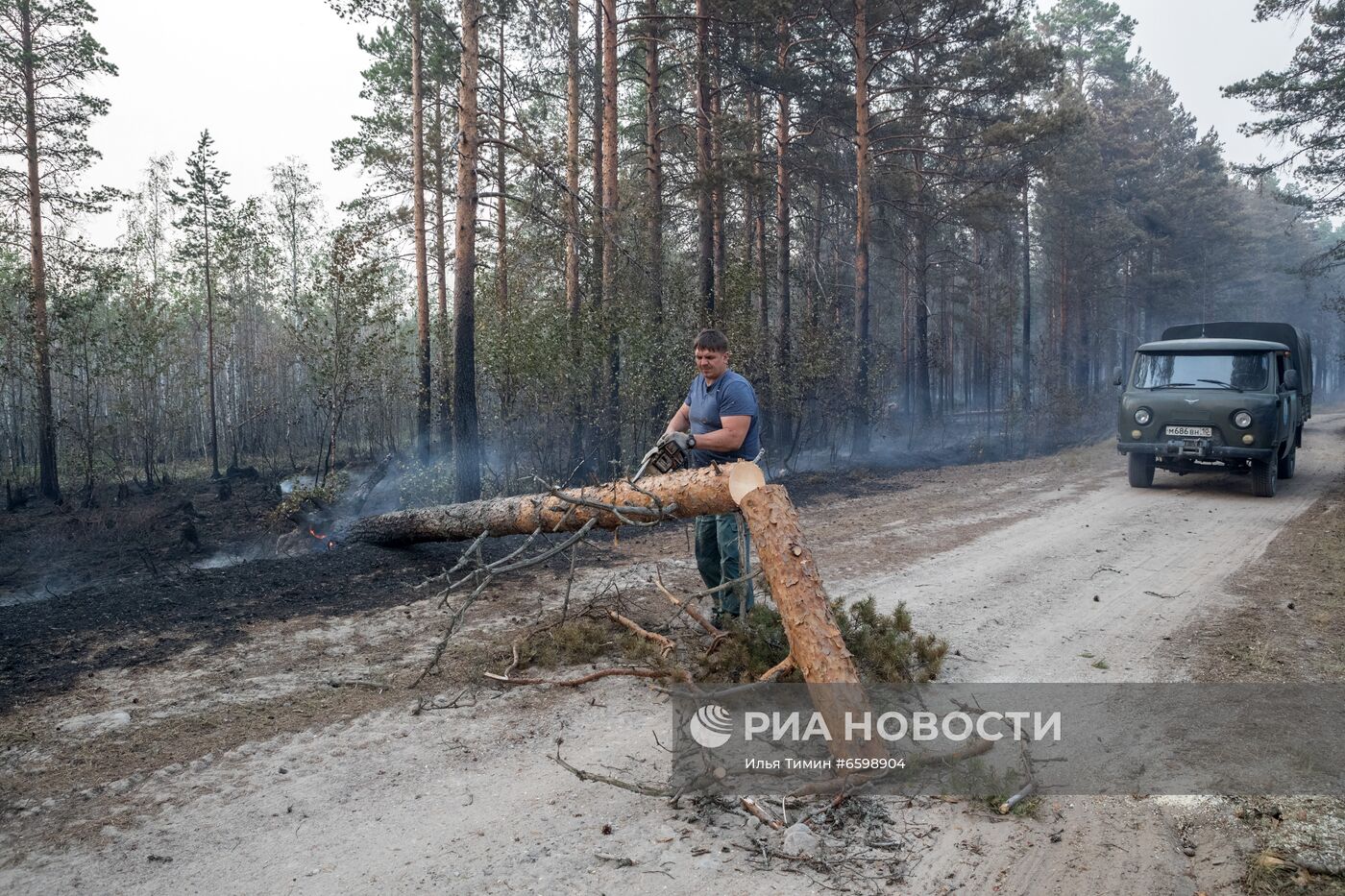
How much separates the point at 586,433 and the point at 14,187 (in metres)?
13.9

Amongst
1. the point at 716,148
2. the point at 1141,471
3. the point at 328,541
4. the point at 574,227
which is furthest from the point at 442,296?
the point at 1141,471

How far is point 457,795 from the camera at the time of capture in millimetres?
3674

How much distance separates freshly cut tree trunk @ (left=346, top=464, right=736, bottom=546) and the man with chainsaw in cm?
39

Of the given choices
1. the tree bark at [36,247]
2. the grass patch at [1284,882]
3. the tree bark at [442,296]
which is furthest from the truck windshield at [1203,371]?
the tree bark at [36,247]

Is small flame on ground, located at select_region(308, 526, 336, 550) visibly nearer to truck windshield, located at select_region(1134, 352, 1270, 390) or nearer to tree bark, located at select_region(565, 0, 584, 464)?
tree bark, located at select_region(565, 0, 584, 464)

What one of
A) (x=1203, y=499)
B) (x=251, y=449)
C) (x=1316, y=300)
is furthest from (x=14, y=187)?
(x=1316, y=300)

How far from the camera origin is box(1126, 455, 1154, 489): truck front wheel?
42.1ft

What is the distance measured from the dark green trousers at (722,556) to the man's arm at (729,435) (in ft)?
1.61

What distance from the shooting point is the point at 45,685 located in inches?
199

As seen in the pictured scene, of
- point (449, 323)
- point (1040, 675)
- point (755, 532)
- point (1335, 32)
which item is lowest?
point (1040, 675)

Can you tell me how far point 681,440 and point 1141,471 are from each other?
10.7 meters

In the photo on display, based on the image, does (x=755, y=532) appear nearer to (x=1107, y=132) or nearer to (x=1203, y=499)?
(x=1203, y=499)

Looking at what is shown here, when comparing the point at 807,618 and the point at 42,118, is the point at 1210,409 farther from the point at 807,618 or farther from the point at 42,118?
the point at 42,118

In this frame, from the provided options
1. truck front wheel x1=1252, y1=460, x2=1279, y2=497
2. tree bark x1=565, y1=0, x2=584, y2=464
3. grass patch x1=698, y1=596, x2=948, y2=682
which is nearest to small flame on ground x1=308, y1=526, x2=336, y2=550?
tree bark x1=565, y1=0, x2=584, y2=464
